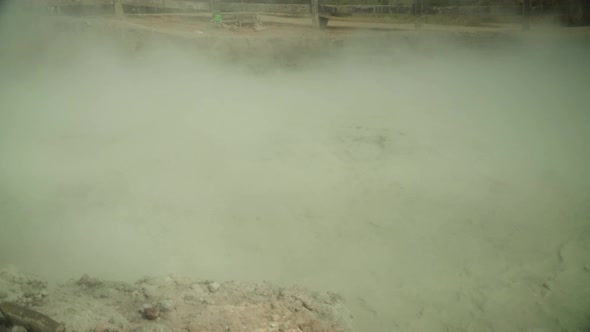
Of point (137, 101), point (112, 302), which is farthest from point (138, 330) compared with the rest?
point (137, 101)

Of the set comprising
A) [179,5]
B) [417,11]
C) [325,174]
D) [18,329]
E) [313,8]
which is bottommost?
A: [325,174]

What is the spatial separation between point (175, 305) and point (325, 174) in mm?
2380

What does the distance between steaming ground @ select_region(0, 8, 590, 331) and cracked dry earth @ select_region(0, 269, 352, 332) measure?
0.30 m

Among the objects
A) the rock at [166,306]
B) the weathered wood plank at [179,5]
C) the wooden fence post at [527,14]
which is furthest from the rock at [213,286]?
the weathered wood plank at [179,5]

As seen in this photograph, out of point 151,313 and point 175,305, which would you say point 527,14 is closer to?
point 175,305

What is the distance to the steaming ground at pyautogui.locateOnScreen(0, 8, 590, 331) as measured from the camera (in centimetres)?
331

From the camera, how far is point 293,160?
4.89 metres

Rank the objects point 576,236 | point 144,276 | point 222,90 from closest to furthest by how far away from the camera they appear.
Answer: point 144,276, point 576,236, point 222,90

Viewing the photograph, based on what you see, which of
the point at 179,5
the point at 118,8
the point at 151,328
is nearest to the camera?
the point at 151,328

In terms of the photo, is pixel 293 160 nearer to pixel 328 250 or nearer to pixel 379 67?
pixel 328 250

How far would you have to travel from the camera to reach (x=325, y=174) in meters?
4.66

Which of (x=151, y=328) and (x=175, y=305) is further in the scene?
(x=175, y=305)

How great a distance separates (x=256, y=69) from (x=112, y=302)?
5.10 metres

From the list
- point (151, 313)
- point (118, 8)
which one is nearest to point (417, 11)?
Answer: point (118, 8)
